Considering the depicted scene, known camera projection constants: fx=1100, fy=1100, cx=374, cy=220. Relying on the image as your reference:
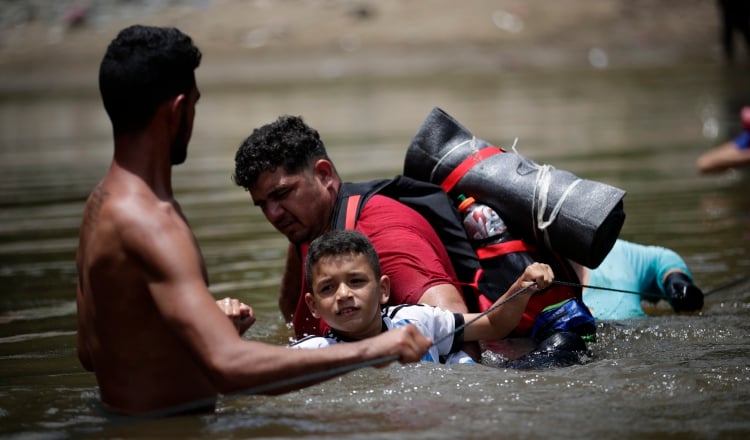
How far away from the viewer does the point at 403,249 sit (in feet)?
16.4

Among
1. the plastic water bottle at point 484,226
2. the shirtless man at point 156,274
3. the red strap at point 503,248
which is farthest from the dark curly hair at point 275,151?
the shirtless man at point 156,274

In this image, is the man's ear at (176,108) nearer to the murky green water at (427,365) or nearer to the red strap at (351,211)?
the murky green water at (427,365)

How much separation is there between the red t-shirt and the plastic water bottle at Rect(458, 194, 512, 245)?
186mm

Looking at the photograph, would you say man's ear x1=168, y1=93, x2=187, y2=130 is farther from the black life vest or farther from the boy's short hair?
the black life vest

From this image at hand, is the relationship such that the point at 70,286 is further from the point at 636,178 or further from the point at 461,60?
the point at 461,60

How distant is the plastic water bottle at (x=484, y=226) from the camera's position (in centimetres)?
535

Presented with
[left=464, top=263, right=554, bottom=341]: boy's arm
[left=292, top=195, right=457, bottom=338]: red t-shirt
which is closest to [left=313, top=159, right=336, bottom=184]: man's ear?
[left=292, top=195, right=457, bottom=338]: red t-shirt

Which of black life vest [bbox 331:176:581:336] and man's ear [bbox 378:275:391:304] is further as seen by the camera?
black life vest [bbox 331:176:581:336]

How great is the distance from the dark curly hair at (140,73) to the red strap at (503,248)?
2.06m

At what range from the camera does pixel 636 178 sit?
11.8 m

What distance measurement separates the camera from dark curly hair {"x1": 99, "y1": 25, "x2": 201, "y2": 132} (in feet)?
12.1

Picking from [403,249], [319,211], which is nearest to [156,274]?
[403,249]

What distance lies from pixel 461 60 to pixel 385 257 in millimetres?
24063

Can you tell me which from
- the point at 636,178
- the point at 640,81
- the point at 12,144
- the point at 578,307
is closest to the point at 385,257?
the point at 578,307
